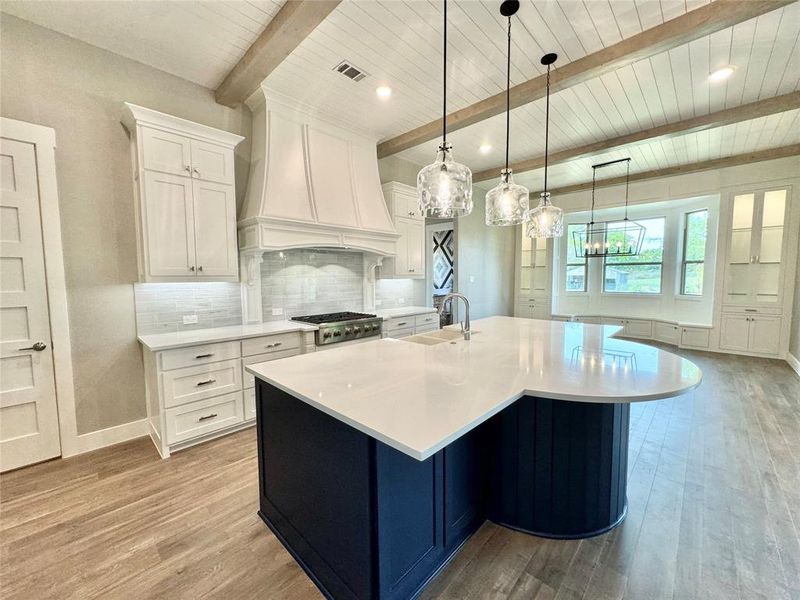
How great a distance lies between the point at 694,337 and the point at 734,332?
0.51 metres

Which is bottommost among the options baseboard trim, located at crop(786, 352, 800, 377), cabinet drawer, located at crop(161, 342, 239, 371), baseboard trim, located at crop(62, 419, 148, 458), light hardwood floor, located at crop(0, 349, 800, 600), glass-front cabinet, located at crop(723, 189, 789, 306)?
light hardwood floor, located at crop(0, 349, 800, 600)

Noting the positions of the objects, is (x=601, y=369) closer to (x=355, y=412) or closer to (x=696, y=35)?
(x=355, y=412)

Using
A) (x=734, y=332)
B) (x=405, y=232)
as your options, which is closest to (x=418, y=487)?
(x=405, y=232)

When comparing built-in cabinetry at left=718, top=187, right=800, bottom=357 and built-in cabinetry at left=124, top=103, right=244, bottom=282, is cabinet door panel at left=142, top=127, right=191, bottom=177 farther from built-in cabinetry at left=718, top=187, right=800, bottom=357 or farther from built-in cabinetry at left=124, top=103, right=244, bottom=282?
built-in cabinetry at left=718, top=187, right=800, bottom=357

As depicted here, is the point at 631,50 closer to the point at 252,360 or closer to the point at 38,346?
the point at 252,360

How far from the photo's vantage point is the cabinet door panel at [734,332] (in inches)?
204

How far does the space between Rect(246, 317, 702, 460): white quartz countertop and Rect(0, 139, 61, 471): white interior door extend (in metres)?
1.92

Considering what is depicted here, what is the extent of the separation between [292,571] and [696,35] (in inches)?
156

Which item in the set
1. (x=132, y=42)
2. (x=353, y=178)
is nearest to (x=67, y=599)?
(x=132, y=42)

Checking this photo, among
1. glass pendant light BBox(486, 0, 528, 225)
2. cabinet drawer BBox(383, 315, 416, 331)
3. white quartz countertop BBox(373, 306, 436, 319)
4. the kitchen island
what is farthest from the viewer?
white quartz countertop BBox(373, 306, 436, 319)

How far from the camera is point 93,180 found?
254 centimetres

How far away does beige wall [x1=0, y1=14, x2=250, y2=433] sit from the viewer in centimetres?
229

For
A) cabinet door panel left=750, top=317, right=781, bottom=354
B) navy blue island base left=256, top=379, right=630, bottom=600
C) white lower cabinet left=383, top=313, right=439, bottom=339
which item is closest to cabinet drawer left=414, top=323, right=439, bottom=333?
white lower cabinet left=383, top=313, right=439, bottom=339

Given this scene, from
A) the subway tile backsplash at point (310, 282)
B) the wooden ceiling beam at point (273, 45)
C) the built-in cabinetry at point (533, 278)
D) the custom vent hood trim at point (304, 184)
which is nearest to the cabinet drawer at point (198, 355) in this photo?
the subway tile backsplash at point (310, 282)
